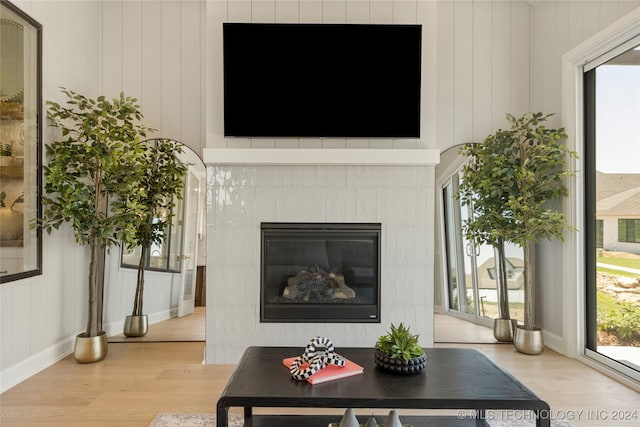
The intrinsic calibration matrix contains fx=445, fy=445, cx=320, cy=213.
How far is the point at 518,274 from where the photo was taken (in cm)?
377

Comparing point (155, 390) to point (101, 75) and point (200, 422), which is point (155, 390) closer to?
point (200, 422)

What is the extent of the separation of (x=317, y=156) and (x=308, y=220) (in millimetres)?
460

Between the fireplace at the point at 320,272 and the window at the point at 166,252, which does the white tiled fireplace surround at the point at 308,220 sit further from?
the window at the point at 166,252

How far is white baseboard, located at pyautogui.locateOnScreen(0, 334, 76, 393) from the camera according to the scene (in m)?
2.66

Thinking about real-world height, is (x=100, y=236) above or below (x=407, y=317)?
above

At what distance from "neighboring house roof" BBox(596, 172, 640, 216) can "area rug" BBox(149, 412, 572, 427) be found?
4.86 ft

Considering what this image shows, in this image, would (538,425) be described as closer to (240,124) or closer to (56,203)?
(240,124)

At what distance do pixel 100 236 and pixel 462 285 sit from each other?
288 cm

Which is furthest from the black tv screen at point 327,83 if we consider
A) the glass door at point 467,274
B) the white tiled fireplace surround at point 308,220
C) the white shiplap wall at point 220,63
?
the glass door at point 467,274

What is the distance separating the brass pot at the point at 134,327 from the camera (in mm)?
3736

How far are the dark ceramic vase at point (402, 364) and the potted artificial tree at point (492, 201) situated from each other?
6.12 feet

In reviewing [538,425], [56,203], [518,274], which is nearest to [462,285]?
[518,274]

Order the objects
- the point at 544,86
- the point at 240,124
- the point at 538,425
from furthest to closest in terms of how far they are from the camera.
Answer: the point at 544,86 < the point at 240,124 < the point at 538,425

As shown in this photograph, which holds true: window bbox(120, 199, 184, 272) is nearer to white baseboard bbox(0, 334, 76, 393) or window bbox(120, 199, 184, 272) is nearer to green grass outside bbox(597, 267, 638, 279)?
white baseboard bbox(0, 334, 76, 393)
